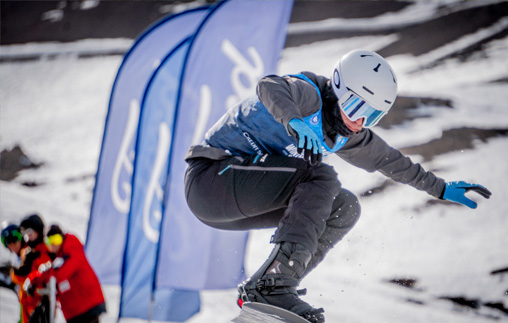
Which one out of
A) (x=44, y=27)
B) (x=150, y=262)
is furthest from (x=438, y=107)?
(x=44, y=27)

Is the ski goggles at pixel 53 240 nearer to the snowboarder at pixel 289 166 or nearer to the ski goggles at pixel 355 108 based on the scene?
the snowboarder at pixel 289 166

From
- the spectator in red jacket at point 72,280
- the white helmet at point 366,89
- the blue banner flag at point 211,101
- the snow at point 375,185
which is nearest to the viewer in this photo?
the white helmet at point 366,89

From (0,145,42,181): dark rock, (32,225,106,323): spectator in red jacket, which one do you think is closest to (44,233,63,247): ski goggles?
(32,225,106,323): spectator in red jacket

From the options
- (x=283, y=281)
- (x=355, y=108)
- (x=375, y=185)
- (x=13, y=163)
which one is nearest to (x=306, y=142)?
(x=355, y=108)

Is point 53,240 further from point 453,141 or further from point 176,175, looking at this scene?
point 453,141

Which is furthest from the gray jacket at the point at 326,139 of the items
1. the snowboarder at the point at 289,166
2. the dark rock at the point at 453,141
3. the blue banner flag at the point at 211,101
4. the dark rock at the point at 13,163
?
the dark rock at the point at 13,163

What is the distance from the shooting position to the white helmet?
107 inches

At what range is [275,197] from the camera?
2.59 m

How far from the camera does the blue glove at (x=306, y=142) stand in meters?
2.31

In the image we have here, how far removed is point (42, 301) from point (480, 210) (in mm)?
5836

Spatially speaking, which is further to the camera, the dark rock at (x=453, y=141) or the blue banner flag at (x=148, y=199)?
the dark rock at (x=453, y=141)

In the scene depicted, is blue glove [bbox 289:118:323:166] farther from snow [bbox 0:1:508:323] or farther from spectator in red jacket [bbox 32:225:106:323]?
snow [bbox 0:1:508:323]

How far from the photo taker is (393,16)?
37.9 ft

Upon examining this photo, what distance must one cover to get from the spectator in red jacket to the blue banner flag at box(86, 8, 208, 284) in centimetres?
267
